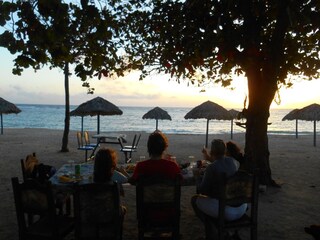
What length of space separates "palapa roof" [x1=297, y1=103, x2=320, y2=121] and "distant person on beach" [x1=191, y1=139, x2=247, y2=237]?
17747 mm

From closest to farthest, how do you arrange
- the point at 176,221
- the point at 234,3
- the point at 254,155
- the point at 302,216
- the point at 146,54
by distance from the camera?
the point at 176,221 < the point at 234,3 < the point at 302,216 < the point at 254,155 < the point at 146,54

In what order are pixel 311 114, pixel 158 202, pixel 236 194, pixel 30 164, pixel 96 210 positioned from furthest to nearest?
pixel 311 114 → pixel 30 164 → pixel 236 194 → pixel 158 202 → pixel 96 210

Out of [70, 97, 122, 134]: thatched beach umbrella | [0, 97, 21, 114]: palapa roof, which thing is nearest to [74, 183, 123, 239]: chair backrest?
[70, 97, 122, 134]: thatched beach umbrella

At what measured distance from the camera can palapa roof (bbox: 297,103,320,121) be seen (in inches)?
808

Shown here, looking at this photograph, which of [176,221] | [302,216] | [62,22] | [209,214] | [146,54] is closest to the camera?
[62,22]

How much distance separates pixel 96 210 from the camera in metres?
3.52

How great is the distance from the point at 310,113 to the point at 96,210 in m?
19.7

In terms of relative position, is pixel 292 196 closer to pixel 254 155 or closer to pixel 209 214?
pixel 254 155

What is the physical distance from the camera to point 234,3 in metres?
5.70

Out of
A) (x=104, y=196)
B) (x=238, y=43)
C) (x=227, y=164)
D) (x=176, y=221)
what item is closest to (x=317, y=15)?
(x=238, y=43)

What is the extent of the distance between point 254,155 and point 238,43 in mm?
3417

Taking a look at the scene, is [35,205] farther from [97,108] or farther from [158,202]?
[97,108]

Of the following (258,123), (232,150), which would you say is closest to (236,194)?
(232,150)

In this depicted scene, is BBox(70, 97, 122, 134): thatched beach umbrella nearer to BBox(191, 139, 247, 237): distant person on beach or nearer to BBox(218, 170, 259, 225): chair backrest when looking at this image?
BBox(191, 139, 247, 237): distant person on beach
